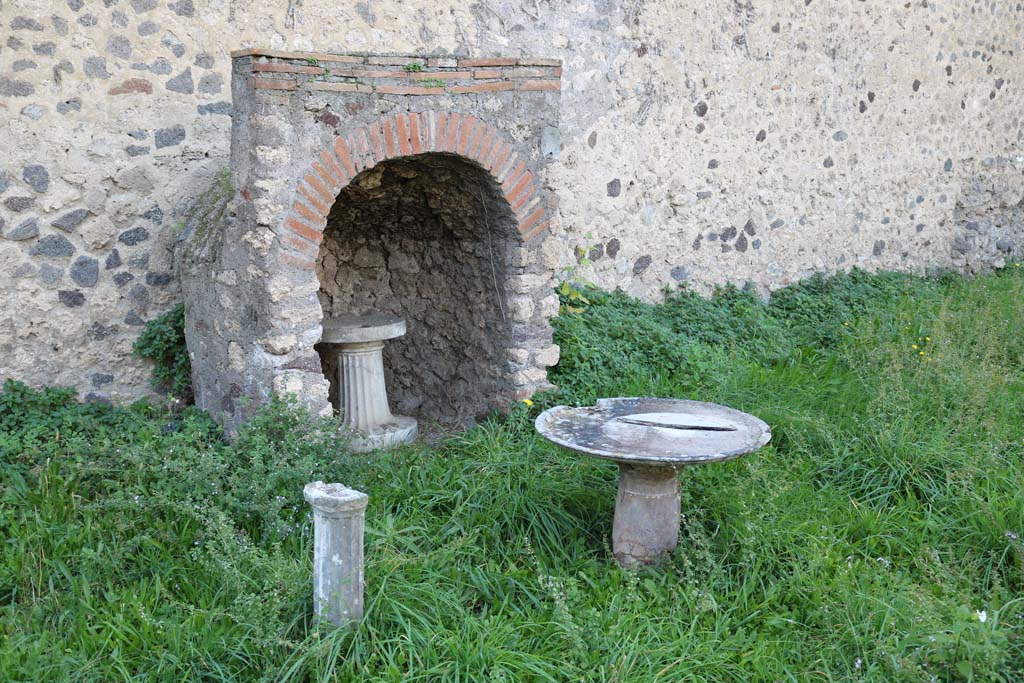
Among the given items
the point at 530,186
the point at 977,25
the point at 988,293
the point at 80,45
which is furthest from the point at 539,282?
the point at 977,25

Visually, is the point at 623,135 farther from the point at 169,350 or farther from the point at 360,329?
the point at 169,350

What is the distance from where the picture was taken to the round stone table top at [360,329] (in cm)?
548

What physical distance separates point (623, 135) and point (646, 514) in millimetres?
3993

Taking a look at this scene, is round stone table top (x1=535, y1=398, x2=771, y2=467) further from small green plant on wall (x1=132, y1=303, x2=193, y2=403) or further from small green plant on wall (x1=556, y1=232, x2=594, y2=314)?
small green plant on wall (x1=132, y1=303, x2=193, y2=403)

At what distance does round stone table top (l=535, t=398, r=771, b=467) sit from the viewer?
3.77m

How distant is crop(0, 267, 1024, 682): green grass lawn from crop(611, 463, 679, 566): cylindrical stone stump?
0.09 m

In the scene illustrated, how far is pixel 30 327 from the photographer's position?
16.5ft

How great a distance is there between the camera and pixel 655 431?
13.5 ft

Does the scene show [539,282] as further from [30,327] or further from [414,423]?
[30,327]

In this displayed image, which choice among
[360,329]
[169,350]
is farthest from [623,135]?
[169,350]

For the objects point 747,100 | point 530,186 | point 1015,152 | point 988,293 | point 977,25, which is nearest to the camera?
→ point 530,186

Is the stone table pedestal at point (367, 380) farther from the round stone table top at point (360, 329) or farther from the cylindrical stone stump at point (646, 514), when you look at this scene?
the cylindrical stone stump at point (646, 514)

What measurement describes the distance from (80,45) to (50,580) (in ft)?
9.52

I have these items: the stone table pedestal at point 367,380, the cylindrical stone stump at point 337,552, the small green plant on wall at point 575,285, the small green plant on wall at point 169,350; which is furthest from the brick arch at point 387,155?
the cylindrical stone stump at point 337,552
